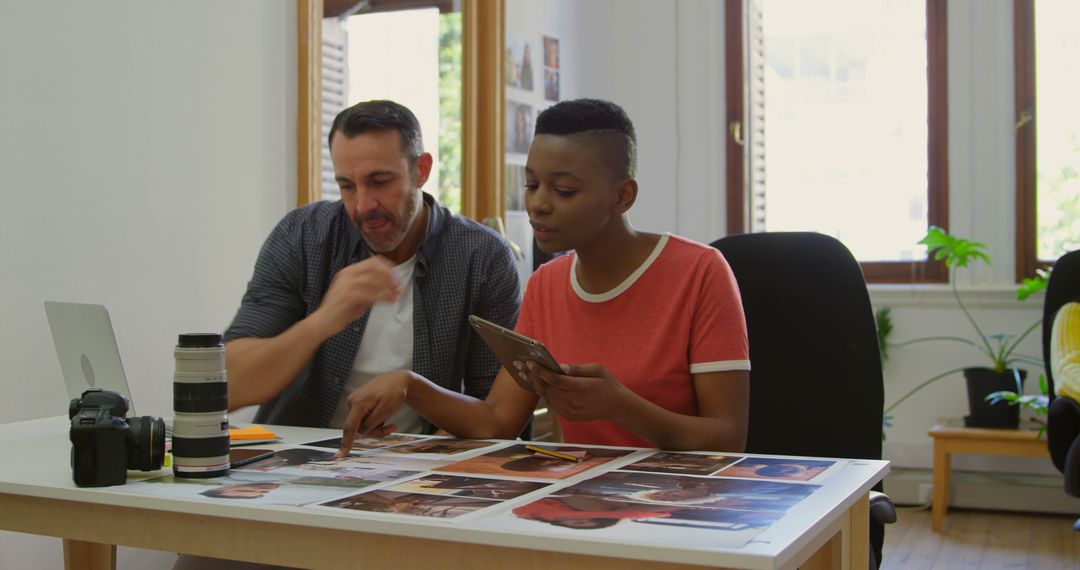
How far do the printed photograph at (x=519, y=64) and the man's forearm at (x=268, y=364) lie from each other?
222cm

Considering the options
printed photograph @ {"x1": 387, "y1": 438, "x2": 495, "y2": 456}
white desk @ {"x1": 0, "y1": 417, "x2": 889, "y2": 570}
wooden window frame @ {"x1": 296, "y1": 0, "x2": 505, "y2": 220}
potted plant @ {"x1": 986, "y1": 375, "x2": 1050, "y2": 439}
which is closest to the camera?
white desk @ {"x1": 0, "y1": 417, "x2": 889, "y2": 570}

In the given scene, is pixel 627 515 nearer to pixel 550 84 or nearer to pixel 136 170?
pixel 136 170

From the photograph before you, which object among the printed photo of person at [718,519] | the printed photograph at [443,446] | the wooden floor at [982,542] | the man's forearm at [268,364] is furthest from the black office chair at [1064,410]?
the printed photo of person at [718,519]

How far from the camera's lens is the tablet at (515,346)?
1450mm

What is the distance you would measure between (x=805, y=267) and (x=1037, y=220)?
298 centimetres

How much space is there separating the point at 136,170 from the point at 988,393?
334 centimetres

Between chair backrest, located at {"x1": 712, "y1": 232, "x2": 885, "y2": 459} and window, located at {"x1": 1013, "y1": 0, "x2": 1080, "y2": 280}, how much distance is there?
2924mm

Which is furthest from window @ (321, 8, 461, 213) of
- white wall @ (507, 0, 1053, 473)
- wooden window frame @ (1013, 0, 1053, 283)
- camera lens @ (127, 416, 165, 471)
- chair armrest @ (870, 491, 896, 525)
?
wooden window frame @ (1013, 0, 1053, 283)

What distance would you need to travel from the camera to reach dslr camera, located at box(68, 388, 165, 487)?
4.27 feet

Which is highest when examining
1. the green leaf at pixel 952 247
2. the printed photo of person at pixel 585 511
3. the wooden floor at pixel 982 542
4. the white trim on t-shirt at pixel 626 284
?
the green leaf at pixel 952 247

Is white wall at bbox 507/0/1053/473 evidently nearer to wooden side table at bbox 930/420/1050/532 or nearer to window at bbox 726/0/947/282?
window at bbox 726/0/947/282

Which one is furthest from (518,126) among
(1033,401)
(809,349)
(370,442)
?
(370,442)

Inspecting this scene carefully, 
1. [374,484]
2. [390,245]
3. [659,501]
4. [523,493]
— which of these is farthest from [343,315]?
[659,501]

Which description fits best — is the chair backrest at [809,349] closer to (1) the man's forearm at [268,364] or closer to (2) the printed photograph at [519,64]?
Result: (1) the man's forearm at [268,364]
